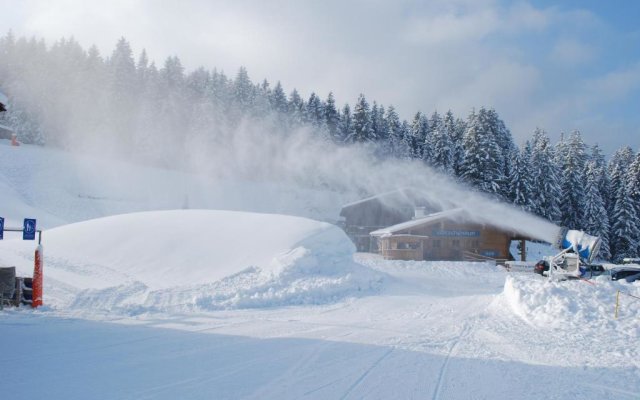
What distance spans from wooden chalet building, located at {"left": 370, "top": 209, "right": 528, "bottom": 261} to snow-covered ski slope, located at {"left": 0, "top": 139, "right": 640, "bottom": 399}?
10947mm

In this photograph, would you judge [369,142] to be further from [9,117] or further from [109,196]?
[9,117]

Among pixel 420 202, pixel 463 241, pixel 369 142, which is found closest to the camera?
pixel 463 241

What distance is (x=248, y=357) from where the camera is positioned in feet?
24.6

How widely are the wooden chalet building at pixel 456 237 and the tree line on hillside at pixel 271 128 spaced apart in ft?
48.6

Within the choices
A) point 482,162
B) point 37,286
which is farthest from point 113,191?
point 37,286

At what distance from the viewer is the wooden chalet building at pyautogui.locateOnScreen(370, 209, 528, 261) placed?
116 ft

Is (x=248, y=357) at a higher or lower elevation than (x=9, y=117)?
lower

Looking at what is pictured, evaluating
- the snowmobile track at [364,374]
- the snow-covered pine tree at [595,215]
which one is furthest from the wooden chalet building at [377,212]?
the snowmobile track at [364,374]

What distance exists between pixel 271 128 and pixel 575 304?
56955 mm

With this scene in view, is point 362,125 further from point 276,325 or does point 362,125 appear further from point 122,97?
point 276,325

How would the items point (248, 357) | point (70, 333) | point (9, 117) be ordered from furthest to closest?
point (9, 117) → point (70, 333) → point (248, 357)

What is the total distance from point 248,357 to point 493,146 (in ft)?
160

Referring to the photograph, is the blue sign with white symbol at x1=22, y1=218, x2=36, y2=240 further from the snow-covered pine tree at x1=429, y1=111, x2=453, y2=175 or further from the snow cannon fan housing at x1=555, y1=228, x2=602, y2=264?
the snow-covered pine tree at x1=429, y1=111, x2=453, y2=175

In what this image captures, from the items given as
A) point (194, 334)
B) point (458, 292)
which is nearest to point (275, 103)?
point (458, 292)
